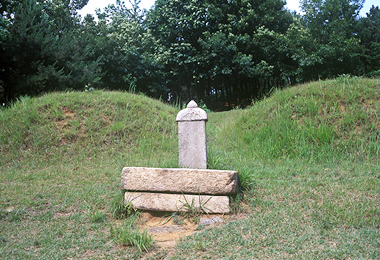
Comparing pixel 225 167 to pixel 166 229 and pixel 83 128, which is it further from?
pixel 83 128

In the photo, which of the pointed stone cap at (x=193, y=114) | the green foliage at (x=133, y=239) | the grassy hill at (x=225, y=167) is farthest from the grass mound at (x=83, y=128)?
the green foliage at (x=133, y=239)

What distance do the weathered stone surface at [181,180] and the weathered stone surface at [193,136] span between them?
0.83 m

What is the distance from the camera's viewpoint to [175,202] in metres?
3.88

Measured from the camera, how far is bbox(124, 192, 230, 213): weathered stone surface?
3.77 m

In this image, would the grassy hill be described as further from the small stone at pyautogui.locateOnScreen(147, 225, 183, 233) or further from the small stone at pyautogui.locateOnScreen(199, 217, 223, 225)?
the small stone at pyautogui.locateOnScreen(147, 225, 183, 233)

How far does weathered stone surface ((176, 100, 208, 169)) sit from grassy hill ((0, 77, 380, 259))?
0.89 ft

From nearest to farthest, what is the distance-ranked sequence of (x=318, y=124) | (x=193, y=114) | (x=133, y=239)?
(x=133, y=239) → (x=193, y=114) → (x=318, y=124)

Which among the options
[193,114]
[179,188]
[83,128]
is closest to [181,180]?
[179,188]

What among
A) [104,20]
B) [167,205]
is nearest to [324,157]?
[167,205]

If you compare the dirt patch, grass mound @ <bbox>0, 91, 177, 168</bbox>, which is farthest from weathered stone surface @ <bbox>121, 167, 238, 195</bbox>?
grass mound @ <bbox>0, 91, 177, 168</bbox>

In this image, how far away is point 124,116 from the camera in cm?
855

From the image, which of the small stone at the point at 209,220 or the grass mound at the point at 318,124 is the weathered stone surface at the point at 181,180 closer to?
the small stone at the point at 209,220

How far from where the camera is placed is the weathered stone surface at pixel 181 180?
12.2 feet

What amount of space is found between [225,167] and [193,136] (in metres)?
0.82
